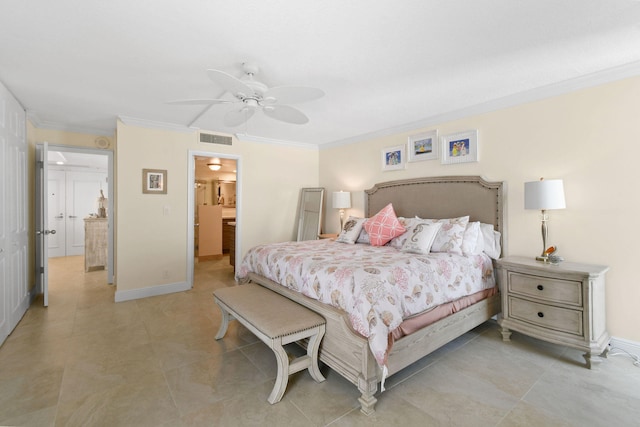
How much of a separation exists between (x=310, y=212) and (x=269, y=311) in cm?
344

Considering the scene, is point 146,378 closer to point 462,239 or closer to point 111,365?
point 111,365

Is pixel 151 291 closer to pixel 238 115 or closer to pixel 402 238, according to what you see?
pixel 238 115

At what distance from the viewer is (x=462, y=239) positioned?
10.3 feet

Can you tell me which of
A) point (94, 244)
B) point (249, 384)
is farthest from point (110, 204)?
point (249, 384)

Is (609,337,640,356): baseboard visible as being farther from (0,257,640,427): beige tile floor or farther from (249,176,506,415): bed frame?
(249,176,506,415): bed frame

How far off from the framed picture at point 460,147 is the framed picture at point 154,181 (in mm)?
3933

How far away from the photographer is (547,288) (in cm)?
260

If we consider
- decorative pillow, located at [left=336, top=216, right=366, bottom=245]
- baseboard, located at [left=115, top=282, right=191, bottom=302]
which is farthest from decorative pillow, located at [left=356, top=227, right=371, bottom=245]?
baseboard, located at [left=115, top=282, right=191, bottom=302]

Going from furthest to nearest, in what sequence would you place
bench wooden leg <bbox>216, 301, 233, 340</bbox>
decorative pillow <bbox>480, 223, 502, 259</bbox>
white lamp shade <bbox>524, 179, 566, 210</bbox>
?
decorative pillow <bbox>480, 223, 502, 259</bbox> → bench wooden leg <bbox>216, 301, 233, 340</bbox> → white lamp shade <bbox>524, 179, 566, 210</bbox>

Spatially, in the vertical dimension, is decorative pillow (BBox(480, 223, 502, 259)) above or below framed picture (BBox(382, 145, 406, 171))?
below

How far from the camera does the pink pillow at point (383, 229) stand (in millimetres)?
3650

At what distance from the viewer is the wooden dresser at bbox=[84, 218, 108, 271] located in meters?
5.70

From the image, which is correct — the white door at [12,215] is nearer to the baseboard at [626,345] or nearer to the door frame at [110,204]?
the door frame at [110,204]

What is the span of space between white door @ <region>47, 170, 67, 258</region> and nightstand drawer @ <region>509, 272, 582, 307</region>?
9252 millimetres
